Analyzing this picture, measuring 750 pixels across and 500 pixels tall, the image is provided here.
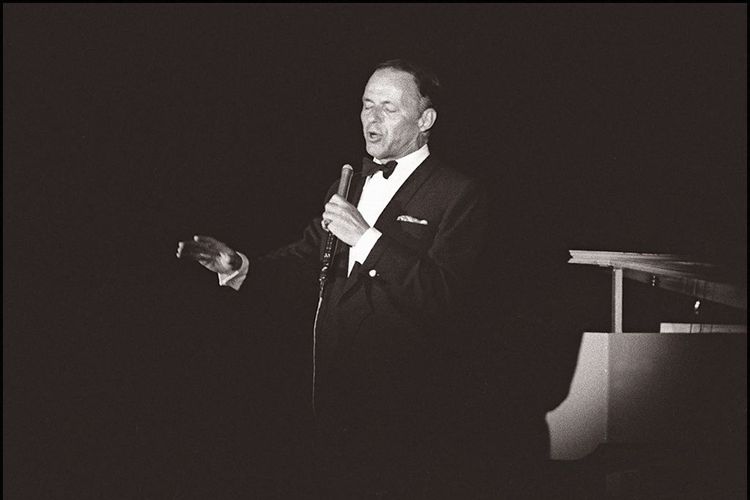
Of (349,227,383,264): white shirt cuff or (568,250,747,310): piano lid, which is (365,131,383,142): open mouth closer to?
(349,227,383,264): white shirt cuff

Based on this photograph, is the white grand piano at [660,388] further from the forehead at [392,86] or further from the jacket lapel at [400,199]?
the forehead at [392,86]

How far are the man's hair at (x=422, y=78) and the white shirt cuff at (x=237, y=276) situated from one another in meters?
0.58

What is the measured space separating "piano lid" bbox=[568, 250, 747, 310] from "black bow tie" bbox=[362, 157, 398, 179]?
0.59 m

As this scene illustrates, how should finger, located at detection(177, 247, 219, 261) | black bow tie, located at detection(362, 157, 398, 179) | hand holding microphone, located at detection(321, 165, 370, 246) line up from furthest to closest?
black bow tie, located at detection(362, 157, 398, 179) < finger, located at detection(177, 247, 219, 261) < hand holding microphone, located at detection(321, 165, 370, 246)

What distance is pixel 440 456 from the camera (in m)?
1.91

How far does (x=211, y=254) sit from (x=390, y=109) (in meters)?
0.56

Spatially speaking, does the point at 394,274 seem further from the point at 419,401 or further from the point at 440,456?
the point at 440,456

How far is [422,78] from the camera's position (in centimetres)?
188

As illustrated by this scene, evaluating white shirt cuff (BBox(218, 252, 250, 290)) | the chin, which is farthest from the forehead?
white shirt cuff (BBox(218, 252, 250, 290))

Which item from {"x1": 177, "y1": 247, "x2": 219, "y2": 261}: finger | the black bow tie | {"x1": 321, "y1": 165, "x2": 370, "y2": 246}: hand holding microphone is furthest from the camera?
the black bow tie

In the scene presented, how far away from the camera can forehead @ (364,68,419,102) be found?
1847 mm

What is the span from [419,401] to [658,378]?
0.58 metres

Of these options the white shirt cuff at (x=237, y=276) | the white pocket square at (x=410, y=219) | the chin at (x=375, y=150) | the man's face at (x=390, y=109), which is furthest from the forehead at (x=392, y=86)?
the white shirt cuff at (x=237, y=276)

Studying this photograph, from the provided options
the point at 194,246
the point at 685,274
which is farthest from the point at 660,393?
the point at 194,246
